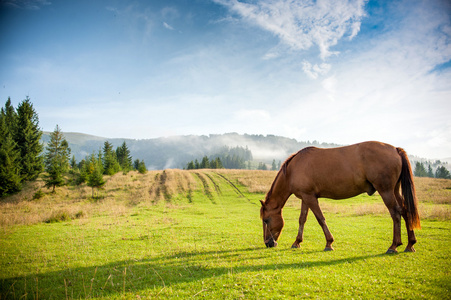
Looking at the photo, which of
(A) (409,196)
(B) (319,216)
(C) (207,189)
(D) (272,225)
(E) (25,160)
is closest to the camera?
(A) (409,196)

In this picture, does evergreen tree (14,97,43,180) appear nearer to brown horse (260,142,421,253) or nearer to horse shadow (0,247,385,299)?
horse shadow (0,247,385,299)

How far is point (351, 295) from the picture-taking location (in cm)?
431

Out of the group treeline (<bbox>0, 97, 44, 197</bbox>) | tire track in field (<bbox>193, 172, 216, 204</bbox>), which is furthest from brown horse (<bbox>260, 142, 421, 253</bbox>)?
treeline (<bbox>0, 97, 44, 197</bbox>)

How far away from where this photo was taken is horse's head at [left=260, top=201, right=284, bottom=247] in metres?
8.64

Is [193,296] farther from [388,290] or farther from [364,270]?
[364,270]

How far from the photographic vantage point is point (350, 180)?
7438mm

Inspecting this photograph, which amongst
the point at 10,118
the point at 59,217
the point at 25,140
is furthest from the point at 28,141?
the point at 59,217

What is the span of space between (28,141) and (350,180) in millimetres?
49430

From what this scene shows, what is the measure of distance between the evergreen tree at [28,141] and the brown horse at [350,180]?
144 feet

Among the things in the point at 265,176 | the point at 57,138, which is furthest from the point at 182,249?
the point at 57,138

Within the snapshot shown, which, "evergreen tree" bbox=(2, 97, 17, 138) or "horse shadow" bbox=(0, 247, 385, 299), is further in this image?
"evergreen tree" bbox=(2, 97, 17, 138)

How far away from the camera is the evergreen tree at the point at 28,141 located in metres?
35.3

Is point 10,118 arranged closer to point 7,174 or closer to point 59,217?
point 7,174

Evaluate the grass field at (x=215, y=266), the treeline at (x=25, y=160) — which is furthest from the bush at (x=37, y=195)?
the grass field at (x=215, y=266)
